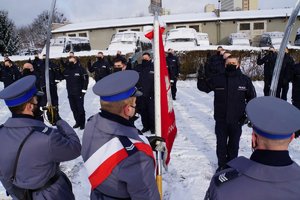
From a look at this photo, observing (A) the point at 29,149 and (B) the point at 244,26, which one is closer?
(A) the point at 29,149

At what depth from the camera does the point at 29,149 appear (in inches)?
92.1

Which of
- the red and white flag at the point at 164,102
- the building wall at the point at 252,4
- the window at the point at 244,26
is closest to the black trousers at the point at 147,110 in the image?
the red and white flag at the point at 164,102

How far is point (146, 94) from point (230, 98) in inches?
114

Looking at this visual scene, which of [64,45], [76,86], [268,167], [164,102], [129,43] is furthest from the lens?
[64,45]

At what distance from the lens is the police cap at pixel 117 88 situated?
2043 mm

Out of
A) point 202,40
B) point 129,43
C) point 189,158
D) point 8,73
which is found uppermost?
point 202,40

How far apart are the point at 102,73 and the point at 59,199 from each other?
338 inches

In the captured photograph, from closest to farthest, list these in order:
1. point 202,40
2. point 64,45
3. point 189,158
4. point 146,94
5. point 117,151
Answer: point 117,151 → point 189,158 → point 146,94 → point 64,45 → point 202,40

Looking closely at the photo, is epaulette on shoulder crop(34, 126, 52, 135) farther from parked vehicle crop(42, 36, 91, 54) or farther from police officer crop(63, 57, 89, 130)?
parked vehicle crop(42, 36, 91, 54)

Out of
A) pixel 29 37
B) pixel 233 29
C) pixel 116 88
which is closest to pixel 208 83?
pixel 116 88

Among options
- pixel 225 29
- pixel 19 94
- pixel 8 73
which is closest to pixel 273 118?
pixel 19 94

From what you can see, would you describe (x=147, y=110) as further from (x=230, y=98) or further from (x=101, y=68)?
(x=101, y=68)

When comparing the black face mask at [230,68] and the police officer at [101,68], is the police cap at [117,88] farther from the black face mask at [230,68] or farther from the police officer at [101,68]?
the police officer at [101,68]

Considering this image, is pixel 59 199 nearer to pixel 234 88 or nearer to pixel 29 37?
pixel 234 88
